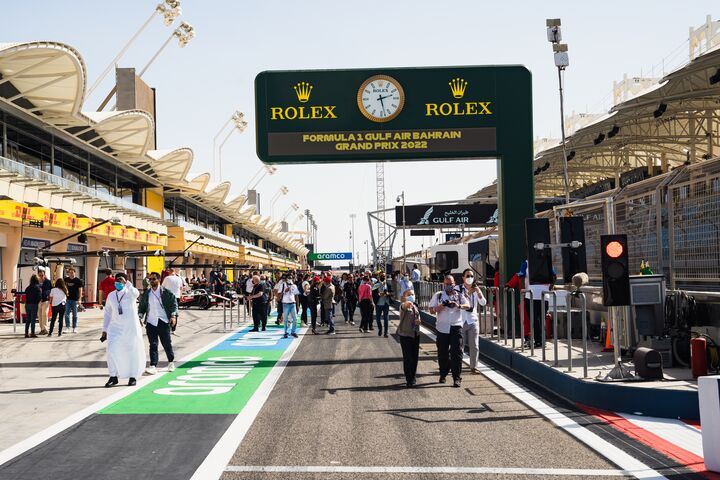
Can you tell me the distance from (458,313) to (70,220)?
24793mm

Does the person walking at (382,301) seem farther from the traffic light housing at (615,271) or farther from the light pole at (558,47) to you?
the traffic light housing at (615,271)

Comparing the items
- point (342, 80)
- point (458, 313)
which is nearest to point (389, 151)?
point (342, 80)

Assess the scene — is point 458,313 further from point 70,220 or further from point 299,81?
point 70,220

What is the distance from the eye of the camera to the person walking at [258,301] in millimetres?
21659

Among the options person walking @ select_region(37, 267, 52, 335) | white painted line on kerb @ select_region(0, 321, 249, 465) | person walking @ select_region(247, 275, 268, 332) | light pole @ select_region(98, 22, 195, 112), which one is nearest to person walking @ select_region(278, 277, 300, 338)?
person walking @ select_region(247, 275, 268, 332)

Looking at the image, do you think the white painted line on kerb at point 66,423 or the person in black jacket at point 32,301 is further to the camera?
the person in black jacket at point 32,301

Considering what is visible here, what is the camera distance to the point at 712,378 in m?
6.32

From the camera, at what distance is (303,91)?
16.7 m

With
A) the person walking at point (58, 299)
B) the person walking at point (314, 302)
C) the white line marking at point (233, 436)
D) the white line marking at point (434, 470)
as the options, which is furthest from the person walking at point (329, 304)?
the white line marking at point (434, 470)

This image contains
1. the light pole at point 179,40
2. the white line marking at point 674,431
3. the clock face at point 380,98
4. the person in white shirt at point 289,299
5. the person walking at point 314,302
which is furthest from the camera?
the light pole at point 179,40

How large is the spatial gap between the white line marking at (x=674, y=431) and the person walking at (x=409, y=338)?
3.31 meters

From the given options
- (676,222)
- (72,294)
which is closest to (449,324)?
(676,222)

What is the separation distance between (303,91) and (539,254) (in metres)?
6.98

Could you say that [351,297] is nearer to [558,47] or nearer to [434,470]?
[558,47]
